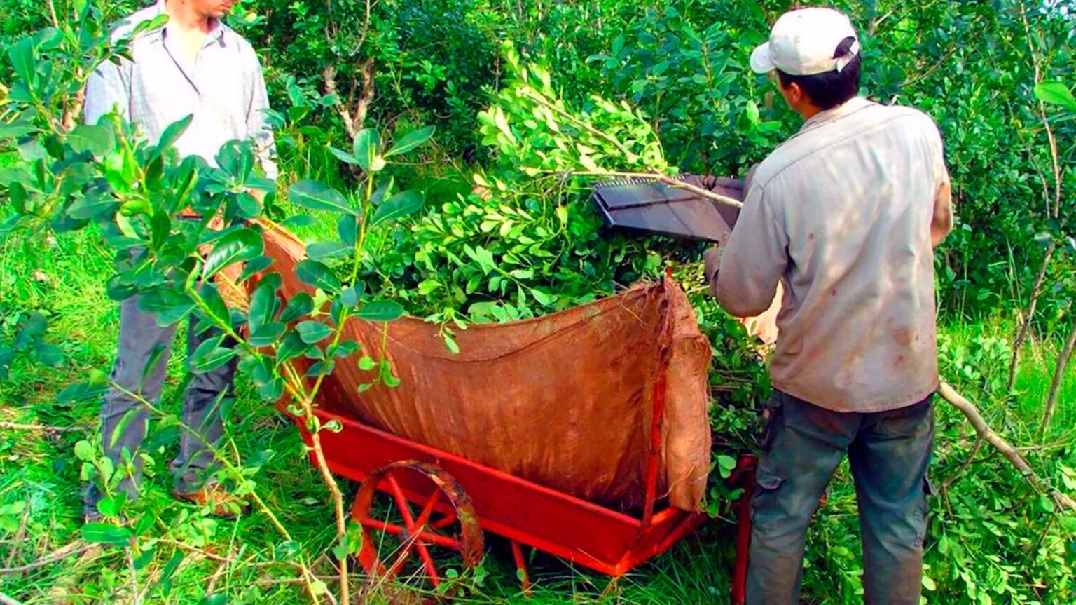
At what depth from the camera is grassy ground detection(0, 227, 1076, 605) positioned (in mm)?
3238

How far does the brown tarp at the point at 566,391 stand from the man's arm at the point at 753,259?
15cm

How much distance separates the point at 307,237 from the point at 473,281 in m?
3.06

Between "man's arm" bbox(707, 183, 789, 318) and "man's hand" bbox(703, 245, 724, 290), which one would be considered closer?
"man's arm" bbox(707, 183, 789, 318)

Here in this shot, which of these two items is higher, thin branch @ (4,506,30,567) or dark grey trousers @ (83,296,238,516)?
dark grey trousers @ (83,296,238,516)

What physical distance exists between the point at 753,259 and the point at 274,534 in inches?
86.5

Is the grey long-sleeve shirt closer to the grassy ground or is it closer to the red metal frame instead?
the red metal frame

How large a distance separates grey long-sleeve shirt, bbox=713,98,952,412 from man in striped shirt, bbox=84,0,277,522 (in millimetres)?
1741

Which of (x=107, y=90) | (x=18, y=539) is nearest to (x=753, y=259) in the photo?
(x=107, y=90)

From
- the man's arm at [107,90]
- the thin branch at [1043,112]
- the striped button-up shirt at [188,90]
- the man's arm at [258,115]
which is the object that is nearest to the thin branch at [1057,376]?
the thin branch at [1043,112]

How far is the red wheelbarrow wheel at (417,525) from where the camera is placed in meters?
3.29

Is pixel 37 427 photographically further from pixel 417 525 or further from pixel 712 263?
pixel 712 263

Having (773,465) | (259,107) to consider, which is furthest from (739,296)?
(259,107)

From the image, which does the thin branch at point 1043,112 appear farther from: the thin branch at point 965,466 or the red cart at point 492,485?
the red cart at point 492,485

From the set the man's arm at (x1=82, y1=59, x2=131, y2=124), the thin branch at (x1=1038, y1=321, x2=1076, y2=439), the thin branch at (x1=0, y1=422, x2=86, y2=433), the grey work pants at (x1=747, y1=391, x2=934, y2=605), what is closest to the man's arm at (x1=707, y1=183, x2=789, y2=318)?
the grey work pants at (x1=747, y1=391, x2=934, y2=605)
